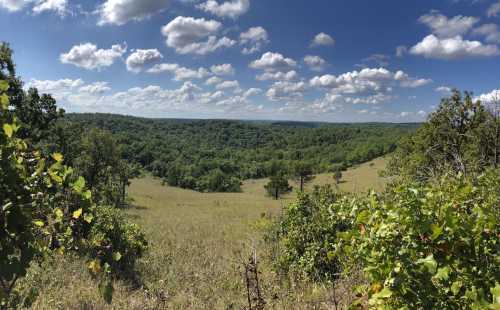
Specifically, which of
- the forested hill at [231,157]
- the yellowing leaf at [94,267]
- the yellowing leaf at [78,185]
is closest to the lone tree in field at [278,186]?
the forested hill at [231,157]

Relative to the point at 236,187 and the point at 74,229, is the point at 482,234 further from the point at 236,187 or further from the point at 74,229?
the point at 236,187

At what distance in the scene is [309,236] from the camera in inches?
291

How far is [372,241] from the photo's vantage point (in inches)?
84.2

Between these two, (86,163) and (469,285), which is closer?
(469,285)

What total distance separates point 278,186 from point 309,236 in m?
62.9

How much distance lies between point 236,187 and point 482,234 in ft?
314

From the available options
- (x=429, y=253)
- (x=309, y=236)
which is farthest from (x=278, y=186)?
(x=429, y=253)

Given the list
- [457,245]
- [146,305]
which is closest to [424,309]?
[457,245]

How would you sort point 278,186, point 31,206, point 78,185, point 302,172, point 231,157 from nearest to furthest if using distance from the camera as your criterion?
point 31,206 → point 78,185 → point 302,172 → point 278,186 → point 231,157

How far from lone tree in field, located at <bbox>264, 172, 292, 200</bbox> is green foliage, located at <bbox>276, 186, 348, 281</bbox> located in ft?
198

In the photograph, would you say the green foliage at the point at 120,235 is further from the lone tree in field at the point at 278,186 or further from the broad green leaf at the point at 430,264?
the lone tree in field at the point at 278,186

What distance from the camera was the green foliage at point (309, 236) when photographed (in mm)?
6840

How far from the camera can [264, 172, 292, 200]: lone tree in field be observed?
228 feet

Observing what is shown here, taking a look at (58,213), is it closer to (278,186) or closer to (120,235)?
(120,235)
